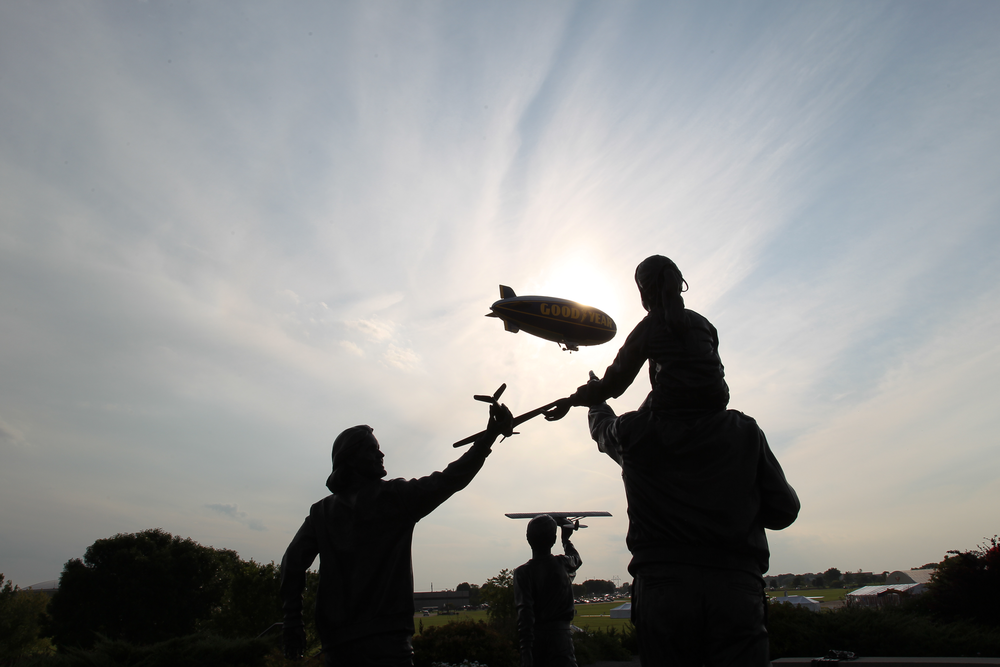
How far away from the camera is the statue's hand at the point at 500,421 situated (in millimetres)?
4672

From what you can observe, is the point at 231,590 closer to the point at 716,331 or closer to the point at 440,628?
the point at 440,628

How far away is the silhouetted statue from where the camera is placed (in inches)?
132

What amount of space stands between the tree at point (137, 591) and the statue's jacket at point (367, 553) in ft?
115

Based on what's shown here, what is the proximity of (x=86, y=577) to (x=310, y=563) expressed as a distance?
40.4 metres

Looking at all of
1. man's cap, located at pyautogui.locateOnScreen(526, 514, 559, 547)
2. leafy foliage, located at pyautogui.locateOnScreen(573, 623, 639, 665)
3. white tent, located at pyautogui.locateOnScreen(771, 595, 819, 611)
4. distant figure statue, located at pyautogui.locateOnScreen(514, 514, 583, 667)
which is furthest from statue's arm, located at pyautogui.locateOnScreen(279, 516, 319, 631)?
leafy foliage, located at pyautogui.locateOnScreen(573, 623, 639, 665)

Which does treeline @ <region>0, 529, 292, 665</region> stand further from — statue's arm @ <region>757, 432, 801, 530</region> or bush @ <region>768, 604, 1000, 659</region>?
statue's arm @ <region>757, 432, 801, 530</region>

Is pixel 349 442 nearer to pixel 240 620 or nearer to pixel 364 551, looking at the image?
pixel 364 551

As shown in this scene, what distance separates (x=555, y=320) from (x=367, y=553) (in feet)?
106

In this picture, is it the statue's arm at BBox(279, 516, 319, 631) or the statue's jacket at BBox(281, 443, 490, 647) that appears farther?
the statue's arm at BBox(279, 516, 319, 631)

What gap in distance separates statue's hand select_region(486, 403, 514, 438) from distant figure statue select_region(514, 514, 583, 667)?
3886 mm

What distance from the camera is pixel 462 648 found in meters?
18.3

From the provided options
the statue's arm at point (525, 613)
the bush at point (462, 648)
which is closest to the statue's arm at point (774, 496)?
the statue's arm at point (525, 613)

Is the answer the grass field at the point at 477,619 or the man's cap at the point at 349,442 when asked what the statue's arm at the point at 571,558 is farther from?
the man's cap at the point at 349,442

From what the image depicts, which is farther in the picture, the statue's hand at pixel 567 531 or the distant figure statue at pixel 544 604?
the statue's hand at pixel 567 531
